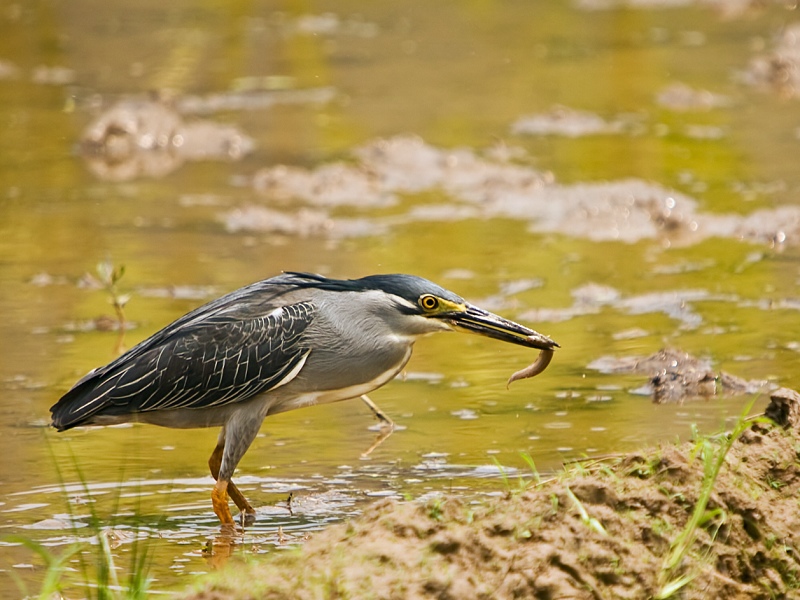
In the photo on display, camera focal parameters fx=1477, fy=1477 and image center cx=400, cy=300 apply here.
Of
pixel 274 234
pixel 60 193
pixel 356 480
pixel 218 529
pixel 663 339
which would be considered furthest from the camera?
pixel 60 193

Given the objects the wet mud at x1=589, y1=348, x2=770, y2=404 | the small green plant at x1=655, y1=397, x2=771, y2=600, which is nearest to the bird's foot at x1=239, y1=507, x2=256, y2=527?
the small green plant at x1=655, y1=397, x2=771, y2=600

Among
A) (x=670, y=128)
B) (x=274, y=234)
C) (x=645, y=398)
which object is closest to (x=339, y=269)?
(x=274, y=234)

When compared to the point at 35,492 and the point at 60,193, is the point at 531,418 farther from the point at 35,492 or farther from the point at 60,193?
the point at 60,193

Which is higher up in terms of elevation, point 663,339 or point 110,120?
point 110,120

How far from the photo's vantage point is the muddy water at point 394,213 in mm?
6203

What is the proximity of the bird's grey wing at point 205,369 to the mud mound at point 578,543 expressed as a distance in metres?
1.48

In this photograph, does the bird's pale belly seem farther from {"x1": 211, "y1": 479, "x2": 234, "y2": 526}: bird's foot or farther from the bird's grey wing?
{"x1": 211, "y1": 479, "x2": 234, "y2": 526}: bird's foot

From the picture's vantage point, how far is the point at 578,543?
4379 millimetres

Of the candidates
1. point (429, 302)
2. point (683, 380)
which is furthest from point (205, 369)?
point (683, 380)

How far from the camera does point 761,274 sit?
888cm

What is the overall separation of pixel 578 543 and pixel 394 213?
6.31 metres

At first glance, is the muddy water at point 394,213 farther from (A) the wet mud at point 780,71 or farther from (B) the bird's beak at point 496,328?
(B) the bird's beak at point 496,328

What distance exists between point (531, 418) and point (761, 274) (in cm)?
282

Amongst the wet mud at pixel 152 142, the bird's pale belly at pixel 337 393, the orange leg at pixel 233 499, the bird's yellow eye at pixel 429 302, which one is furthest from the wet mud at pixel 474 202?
the orange leg at pixel 233 499
